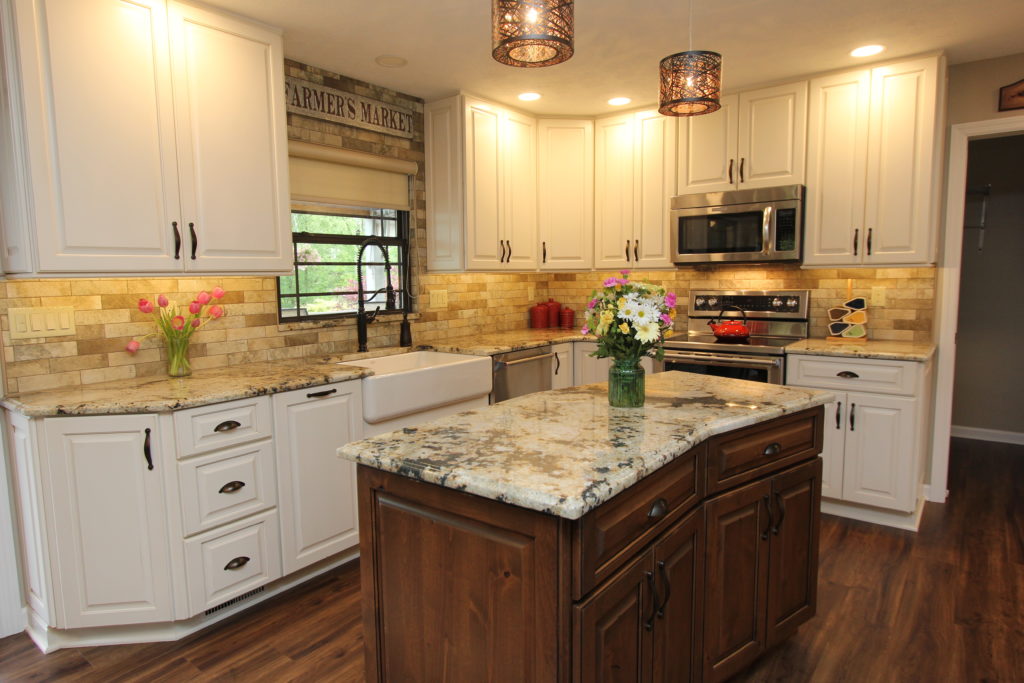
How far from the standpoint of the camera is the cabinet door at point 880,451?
122 inches

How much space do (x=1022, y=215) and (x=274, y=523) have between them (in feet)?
17.9

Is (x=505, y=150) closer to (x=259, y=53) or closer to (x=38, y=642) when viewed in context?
(x=259, y=53)

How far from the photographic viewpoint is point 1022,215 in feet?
14.8

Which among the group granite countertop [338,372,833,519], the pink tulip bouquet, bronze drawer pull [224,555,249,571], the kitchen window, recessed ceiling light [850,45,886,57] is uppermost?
recessed ceiling light [850,45,886,57]

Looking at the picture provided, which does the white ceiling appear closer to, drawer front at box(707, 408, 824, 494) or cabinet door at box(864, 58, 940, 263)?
cabinet door at box(864, 58, 940, 263)

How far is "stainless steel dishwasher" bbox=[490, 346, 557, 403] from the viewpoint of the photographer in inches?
141

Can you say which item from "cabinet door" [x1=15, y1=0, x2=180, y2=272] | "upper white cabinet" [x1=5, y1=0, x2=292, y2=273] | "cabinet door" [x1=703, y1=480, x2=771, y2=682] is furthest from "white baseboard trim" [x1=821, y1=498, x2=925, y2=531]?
"cabinet door" [x1=15, y1=0, x2=180, y2=272]

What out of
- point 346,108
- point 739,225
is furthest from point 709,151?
point 346,108

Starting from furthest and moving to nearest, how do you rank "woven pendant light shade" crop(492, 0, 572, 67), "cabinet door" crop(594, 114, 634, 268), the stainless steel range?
"cabinet door" crop(594, 114, 634, 268) < the stainless steel range < "woven pendant light shade" crop(492, 0, 572, 67)

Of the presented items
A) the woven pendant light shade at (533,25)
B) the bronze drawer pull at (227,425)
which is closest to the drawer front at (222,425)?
the bronze drawer pull at (227,425)

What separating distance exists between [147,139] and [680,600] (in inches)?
95.3

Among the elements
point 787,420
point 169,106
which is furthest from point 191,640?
point 787,420

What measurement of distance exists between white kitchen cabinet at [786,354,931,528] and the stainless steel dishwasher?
4.72 feet

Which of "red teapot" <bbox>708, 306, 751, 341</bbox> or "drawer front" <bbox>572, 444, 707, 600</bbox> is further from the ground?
"red teapot" <bbox>708, 306, 751, 341</bbox>
